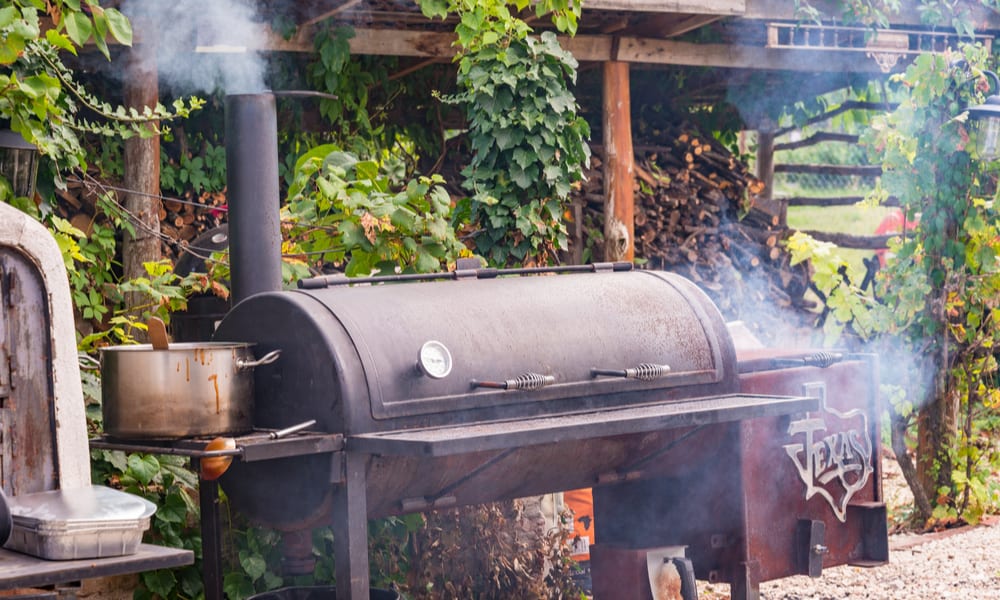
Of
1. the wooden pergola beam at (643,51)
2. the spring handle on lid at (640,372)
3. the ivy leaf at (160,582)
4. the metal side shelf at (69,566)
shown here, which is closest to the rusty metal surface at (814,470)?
the spring handle on lid at (640,372)

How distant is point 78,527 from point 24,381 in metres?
0.68

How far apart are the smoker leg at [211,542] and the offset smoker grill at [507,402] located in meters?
0.07

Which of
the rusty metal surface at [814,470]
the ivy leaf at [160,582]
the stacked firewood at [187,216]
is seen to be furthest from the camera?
the stacked firewood at [187,216]

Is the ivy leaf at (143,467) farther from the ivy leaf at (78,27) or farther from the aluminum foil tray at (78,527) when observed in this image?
the ivy leaf at (78,27)

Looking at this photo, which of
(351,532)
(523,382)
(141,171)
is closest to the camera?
(351,532)

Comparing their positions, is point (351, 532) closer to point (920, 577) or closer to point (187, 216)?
point (920, 577)

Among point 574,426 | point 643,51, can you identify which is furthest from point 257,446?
point 643,51

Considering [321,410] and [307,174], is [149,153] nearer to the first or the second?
[307,174]

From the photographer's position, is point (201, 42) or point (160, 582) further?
point (201, 42)

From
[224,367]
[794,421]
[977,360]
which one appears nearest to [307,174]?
[224,367]

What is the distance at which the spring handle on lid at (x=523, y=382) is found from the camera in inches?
153

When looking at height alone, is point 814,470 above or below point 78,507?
below

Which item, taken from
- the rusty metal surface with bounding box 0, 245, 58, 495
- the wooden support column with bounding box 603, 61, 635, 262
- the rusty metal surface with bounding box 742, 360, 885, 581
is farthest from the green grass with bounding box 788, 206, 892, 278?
the rusty metal surface with bounding box 0, 245, 58, 495

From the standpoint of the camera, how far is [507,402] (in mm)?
4020
